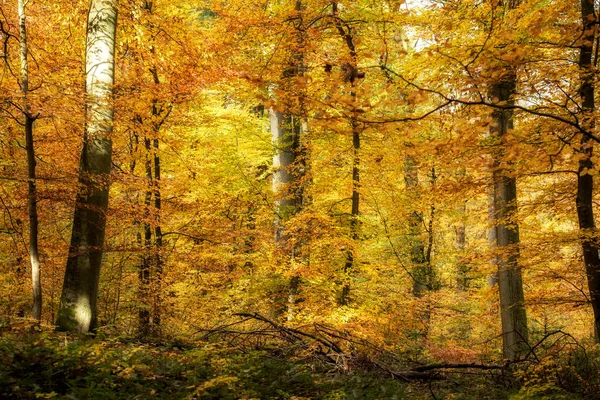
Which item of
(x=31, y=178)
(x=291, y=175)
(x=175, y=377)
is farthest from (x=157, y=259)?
(x=175, y=377)

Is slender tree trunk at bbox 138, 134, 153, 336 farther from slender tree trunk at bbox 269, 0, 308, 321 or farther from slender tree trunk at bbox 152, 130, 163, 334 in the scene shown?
slender tree trunk at bbox 269, 0, 308, 321

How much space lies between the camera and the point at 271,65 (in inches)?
366

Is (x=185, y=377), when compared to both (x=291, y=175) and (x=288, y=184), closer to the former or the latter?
(x=288, y=184)

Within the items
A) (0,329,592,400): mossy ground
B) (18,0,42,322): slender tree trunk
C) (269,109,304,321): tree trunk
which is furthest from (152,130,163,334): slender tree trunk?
(0,329,592,400): mossy ground

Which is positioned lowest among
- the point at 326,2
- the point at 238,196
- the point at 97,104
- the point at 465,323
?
the point at 465,323

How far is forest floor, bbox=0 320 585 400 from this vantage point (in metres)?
3.72

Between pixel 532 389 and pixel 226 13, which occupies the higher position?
pixel 226 13

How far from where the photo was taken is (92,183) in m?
6.27

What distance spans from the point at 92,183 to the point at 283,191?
4.52 meters

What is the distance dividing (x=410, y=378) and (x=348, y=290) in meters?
3.81

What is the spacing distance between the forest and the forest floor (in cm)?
4

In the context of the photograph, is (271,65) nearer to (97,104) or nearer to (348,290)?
(97,104)

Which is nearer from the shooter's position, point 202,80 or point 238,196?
point 202,80

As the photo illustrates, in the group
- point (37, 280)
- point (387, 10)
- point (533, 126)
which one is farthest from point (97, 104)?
point (533, 126)
